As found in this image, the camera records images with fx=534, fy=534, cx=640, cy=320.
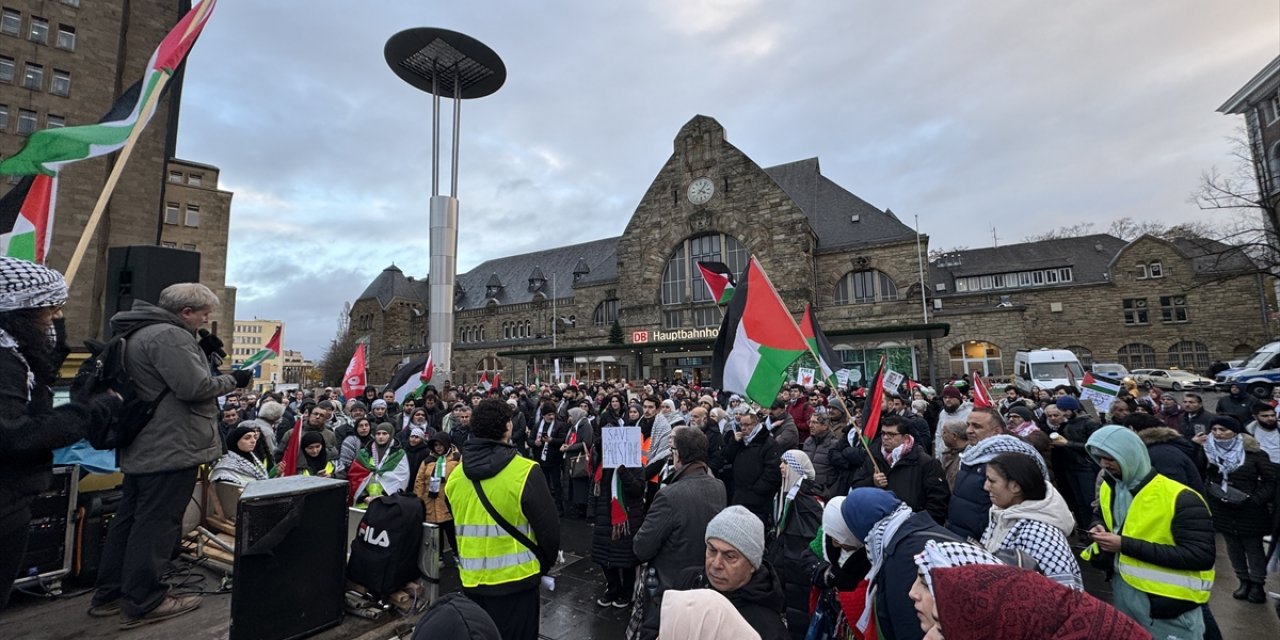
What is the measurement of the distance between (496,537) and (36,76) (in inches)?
1574

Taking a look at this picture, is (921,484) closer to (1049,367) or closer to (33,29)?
(1049,367)

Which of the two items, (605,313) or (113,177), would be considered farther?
(605,313)

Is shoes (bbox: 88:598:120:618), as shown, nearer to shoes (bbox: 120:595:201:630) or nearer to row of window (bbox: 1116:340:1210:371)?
shoes (bbox: 120:595:201:630)

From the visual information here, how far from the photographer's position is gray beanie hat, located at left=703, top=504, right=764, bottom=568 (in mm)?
2406

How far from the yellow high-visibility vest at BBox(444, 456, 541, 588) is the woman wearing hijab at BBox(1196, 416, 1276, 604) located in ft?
22.2

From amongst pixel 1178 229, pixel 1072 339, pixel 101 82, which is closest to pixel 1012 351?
pixel 1072 339

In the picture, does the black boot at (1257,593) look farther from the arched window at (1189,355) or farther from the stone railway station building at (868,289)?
the arched window at (1189,355)

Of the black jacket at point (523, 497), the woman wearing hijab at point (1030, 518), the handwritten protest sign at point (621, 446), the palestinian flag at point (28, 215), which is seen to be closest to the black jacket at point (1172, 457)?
the woman wearing hijab at point (1030, 518)

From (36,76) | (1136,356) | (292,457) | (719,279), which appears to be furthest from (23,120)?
(1136,356)

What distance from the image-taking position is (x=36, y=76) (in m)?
26.7

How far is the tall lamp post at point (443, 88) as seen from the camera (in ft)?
72.4

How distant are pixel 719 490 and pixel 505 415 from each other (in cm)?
153

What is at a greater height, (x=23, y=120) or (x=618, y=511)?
(x=23, y=120)

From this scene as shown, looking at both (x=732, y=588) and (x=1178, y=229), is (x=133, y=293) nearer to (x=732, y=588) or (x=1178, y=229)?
(x=732, y=588)
